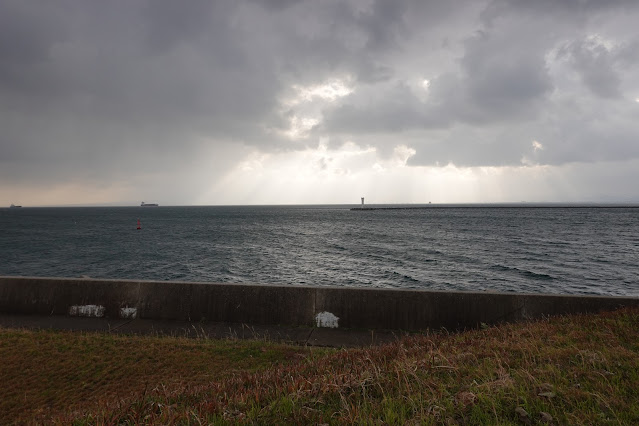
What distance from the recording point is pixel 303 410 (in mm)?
3729

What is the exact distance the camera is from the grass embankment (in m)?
3.53

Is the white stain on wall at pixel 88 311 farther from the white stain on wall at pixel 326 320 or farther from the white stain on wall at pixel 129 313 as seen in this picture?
the white stain on wall at pixel 326 320

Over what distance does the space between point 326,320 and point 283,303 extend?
130 cm

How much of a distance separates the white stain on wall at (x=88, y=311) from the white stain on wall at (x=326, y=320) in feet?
20.9

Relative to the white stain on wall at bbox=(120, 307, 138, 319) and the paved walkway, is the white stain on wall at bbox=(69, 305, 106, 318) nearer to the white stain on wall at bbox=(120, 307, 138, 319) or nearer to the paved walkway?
the paved walkway

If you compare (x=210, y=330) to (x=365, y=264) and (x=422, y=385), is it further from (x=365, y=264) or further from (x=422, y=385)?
(x=365, y=264)

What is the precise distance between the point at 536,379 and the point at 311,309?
239 inches

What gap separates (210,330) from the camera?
29.8ft

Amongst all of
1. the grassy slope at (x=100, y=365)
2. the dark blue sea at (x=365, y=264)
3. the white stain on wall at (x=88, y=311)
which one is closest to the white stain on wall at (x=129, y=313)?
the white stain on wall at (x=88, y=311)

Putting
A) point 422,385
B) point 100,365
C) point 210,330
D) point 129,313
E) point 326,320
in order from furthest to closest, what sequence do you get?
1. point 129,313
2. point 326,320
3. point 210,330
4. point 100,365
5. point 422,385

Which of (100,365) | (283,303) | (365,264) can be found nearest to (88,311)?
(100,365)

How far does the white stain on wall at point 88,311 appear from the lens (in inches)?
395

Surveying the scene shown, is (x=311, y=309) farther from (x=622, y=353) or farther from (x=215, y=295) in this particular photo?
(x=622, y=353)

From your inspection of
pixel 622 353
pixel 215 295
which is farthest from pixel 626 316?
pixel 215 295
